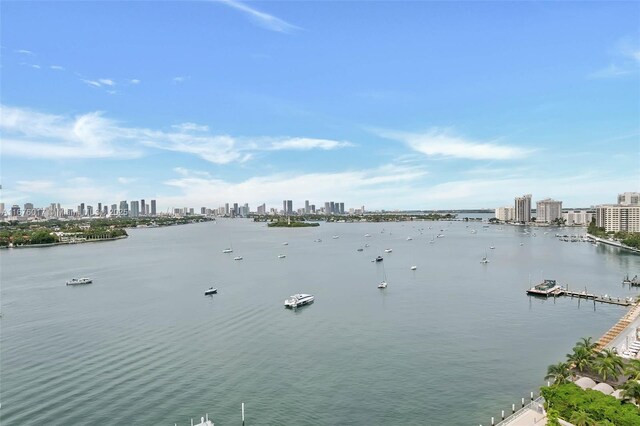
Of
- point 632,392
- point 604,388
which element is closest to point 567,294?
point 604,388

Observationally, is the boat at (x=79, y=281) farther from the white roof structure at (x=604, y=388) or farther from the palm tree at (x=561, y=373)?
the white roof structure at (x=604, y=388)

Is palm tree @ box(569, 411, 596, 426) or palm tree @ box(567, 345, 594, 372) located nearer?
palm tree @ box(569, 411, 596, 426)

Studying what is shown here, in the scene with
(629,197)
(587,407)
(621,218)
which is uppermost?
(629,197)

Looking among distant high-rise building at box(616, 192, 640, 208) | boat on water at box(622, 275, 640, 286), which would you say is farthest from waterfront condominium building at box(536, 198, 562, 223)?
boat on water at box(622, 275, 640, 286)

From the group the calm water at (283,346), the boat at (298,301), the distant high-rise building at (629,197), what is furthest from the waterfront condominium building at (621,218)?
the boat at (298,301)

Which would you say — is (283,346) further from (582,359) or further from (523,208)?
(523,208)

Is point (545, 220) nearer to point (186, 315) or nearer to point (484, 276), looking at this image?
point (484, 276)

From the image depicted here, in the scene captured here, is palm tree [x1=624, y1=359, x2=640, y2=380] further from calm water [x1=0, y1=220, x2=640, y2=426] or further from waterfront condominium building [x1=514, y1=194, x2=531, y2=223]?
waterfront condominium building [x1=514, y1=194, x2=531, y2=223]

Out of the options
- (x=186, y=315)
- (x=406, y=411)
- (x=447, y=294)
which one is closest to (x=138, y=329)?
(x=186, y=315)
